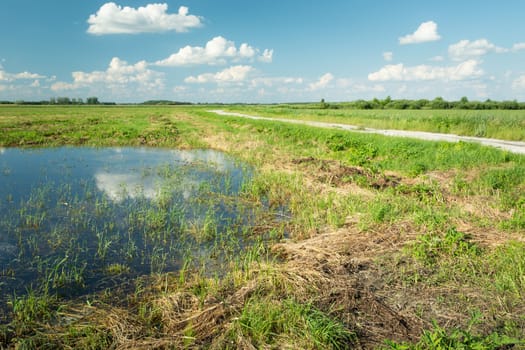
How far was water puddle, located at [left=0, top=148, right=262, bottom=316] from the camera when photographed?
16.8 ft

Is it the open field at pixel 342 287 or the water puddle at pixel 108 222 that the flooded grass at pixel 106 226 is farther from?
the open field at pixel 342 287

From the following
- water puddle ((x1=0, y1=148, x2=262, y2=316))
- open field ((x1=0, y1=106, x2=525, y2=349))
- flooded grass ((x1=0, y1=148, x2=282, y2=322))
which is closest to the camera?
open field ((x1=0, y1=106, x2=525, y2=349))

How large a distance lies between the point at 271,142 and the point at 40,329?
1667 cm

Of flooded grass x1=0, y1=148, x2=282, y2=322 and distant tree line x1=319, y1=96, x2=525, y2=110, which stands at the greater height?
distant tree line x1=319, y1=96, x2=525, y2=110

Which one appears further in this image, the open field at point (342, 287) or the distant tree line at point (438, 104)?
the distant tree line at point (438, 104)

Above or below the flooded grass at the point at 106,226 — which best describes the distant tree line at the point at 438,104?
above

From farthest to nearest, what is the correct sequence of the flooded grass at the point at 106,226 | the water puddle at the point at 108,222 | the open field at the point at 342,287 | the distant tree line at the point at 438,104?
1. the distant tree line at the point at 438,104
2. the water puddle at the point at 108,222
3. the flooded grass at the point at 106,226
4. the open field at the point at 342,287

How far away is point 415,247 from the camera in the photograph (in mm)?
5383

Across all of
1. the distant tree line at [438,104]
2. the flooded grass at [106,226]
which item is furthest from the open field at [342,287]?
the distant tree line at [438,104]

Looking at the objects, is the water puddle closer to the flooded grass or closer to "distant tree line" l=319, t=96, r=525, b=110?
the flooded grass

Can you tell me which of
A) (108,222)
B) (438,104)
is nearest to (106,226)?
(108,222)

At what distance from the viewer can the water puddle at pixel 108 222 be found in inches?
201

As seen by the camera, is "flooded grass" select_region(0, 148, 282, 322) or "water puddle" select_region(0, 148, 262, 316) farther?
"water puddle" select_region(0, 148, 262, 316)

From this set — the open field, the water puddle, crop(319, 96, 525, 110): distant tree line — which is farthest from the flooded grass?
crop(319, 96, 525, 110): distant tree line
